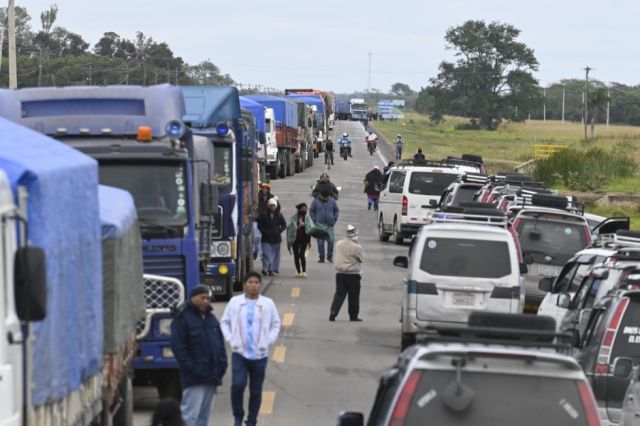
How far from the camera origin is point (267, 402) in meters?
17.4

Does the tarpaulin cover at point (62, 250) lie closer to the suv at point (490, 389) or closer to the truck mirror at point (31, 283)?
the truck mirror at point (31, 283)

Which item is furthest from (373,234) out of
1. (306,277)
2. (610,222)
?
(610,222)

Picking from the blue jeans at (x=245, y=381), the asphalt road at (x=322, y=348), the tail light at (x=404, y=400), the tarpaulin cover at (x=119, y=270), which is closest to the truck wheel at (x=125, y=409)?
the tarpaulin cover at (x=119, y=270)

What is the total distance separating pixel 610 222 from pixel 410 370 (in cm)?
2203

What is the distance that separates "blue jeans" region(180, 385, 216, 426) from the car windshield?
11.3 metres

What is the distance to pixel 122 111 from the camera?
55.3 feet

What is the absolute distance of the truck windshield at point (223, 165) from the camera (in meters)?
25.8

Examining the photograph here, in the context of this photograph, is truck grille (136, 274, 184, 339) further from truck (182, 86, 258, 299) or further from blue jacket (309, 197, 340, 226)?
blue jacket (309, 197, 340, 226)

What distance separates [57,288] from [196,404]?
4.95 m

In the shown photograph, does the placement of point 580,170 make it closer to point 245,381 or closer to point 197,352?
point 245,381

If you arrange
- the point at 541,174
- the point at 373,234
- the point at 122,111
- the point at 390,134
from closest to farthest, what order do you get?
the point at 122,111 < the point at 373,234 < the point at 541,174 < the point at 390,134

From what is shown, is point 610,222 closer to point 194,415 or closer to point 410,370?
point 194,415

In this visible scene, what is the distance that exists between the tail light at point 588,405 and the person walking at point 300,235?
75.6ft

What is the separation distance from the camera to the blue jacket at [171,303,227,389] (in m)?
13.5
